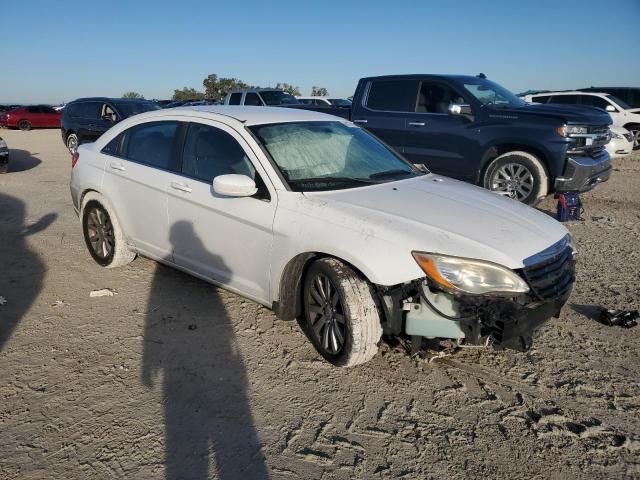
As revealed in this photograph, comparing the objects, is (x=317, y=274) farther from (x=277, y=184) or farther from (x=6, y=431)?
(x=6, y=431)

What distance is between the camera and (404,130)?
26.3 ft

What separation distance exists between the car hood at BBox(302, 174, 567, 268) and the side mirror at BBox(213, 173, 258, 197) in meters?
0.38

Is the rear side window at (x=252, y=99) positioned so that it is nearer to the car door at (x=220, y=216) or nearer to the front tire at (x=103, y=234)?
the front tire at (x=103, y=234)

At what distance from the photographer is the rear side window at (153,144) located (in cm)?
424

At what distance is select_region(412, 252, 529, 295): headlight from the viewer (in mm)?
2783

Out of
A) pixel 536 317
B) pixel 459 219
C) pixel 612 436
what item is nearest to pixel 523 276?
pixel 536 317

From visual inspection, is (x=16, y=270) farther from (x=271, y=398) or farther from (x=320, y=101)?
(x=320, y=101)

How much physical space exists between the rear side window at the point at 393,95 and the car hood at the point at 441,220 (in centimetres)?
474

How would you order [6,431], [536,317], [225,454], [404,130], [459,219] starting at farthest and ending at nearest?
[404,130], [459,219], [536,317], [6,431], [225,454]

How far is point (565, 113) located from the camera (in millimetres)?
7293

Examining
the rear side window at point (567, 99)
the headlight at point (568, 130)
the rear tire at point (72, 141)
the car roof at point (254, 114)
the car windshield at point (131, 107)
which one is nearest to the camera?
the car roof at point (254, 114)

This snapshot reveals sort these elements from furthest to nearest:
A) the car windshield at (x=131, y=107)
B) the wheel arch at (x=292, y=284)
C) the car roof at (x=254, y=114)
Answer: the car windshield at (x=131, y=107)
the car roof at (x=254, y=114)
the wheel arch at (x=292, y=284)

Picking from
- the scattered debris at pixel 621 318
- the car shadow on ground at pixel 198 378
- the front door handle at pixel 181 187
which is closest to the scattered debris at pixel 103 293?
the car shadow on ground at pixel 198 378

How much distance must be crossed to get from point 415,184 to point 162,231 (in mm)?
2095
